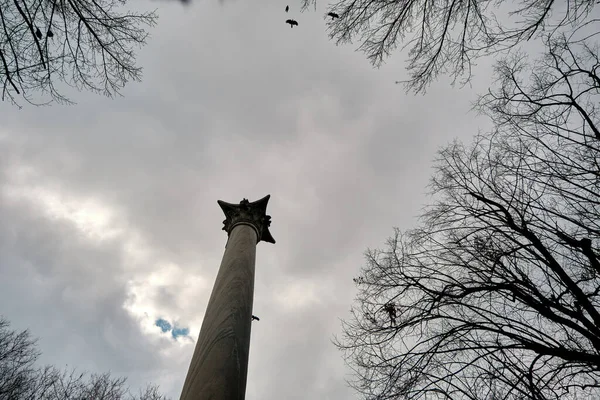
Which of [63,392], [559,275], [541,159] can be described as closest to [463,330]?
[559,275]

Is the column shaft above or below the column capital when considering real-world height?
below

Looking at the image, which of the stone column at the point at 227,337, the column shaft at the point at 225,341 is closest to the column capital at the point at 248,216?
the stone column at the point at 227,337

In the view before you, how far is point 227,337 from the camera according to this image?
15.9 feet

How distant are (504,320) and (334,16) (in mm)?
6668

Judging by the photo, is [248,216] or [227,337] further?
[248,216]

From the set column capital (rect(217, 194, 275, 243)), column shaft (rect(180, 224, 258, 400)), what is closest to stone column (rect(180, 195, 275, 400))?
column shaft (rect(180, 224, 258, 400))

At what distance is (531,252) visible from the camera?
613cm

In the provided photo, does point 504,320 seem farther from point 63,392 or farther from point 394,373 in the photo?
point 63,392

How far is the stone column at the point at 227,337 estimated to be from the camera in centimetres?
415

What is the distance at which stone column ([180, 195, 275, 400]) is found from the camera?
415 centimetres

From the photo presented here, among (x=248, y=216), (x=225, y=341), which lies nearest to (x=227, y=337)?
(x=225, y=341)

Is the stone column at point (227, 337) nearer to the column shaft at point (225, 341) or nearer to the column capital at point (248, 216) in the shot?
the column shaft at point (225, 341)

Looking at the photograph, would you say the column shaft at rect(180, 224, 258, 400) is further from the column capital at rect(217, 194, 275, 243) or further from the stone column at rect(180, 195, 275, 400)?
the column capital at rect(217, 194, 275, 243)

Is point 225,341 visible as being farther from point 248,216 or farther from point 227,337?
point 248,216
